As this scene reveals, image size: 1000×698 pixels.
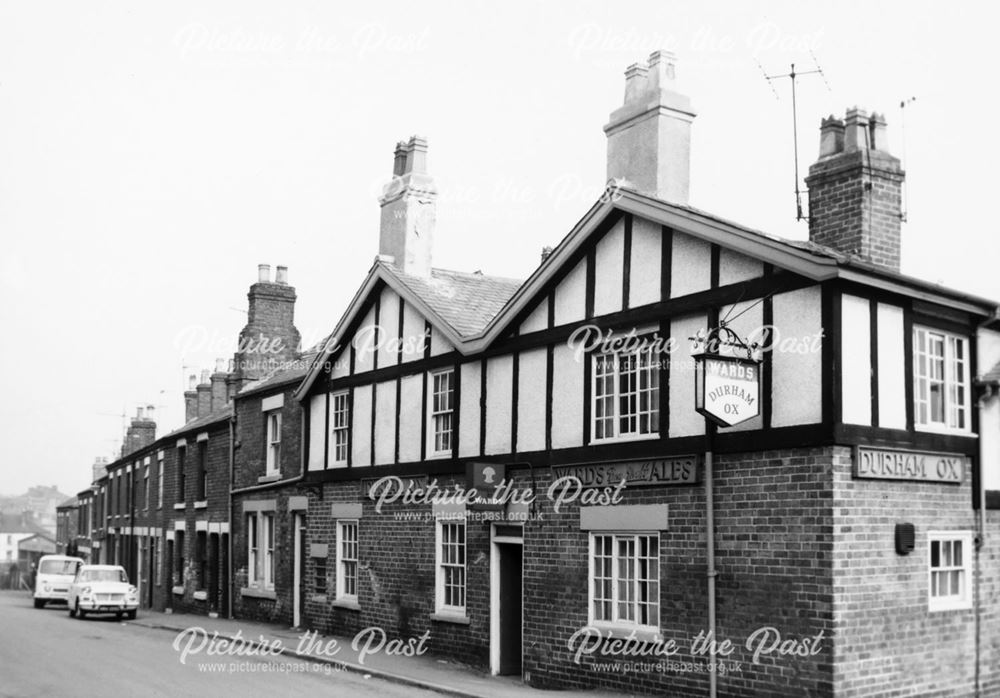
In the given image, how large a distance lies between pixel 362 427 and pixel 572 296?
7260 mm

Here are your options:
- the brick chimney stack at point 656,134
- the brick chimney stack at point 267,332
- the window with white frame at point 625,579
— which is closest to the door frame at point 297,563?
the brick chimney stack at point 267,332

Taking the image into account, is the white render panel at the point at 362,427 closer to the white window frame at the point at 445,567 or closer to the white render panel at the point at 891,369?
the white window frame at the point at 445,567

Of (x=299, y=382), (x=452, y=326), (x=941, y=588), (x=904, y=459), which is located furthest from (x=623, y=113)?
(x=299, y=382)

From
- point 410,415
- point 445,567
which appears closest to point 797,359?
point 445,567

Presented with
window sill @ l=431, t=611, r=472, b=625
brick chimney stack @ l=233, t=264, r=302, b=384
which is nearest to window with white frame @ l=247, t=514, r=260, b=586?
brick chimney stack @ l=233, t=264, r=302, b=384

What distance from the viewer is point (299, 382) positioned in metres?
25.0

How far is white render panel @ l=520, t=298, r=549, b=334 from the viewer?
16641 millimetres

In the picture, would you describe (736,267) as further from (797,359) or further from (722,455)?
(722,455)

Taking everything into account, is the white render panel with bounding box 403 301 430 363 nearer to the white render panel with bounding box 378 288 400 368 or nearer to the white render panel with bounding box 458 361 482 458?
the white render panel with bounding box 378 288 400 368

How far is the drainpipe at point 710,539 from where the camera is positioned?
13.0 m

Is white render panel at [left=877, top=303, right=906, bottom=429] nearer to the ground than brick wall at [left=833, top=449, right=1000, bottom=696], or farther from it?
farther from it

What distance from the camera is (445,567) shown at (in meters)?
18.8

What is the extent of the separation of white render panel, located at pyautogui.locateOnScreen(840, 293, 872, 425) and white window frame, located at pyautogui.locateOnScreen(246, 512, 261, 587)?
58.7 feet

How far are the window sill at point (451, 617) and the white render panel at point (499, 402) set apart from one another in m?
2.79
